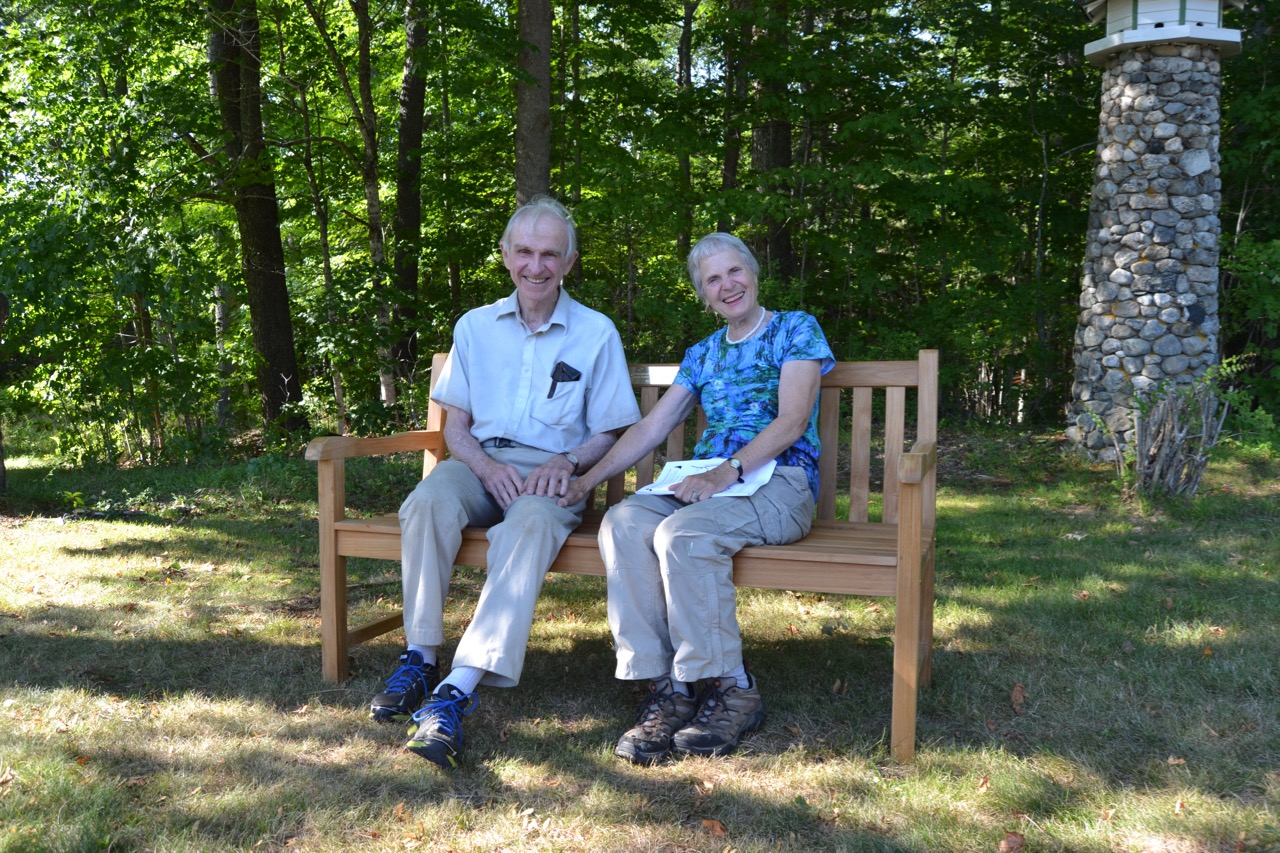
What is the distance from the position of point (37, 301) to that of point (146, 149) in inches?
80.9

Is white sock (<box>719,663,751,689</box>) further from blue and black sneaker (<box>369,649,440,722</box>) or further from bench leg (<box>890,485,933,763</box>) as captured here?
blue and black sneaker (<box>369,649,440,722</box>)

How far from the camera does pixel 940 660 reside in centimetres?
345

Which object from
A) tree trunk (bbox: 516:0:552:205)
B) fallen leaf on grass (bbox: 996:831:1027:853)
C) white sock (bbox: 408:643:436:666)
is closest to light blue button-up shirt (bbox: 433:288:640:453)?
white sock (bbox: 408:643:436:666)

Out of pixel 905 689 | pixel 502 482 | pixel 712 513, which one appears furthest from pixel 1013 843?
pixel 502 482

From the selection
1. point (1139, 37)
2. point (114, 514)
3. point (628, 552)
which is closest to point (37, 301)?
point (114, 514)

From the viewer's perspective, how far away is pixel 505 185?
11.1 m

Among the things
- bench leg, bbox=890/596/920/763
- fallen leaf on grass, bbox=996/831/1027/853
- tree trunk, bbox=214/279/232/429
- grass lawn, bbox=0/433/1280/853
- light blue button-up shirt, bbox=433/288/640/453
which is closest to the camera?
fallen leaf on grass, bbox=996/831/1027/853

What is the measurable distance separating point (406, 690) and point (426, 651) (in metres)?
0.13

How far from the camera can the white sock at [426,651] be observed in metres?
2.96

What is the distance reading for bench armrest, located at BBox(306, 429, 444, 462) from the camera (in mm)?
3150

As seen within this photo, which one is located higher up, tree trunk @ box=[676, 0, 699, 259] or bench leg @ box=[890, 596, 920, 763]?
tree trunk @ box=[676, 0, 699, 259]

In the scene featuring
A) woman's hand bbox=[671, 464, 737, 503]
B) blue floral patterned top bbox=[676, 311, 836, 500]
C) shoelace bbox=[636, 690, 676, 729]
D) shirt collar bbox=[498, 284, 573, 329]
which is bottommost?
shoelace bbox=[636, 690, 676, 729]

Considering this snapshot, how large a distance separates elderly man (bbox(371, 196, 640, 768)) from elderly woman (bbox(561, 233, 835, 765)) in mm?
169

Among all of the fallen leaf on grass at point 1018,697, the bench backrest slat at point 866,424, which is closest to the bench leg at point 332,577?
the bench backrest slat at point 866,424
